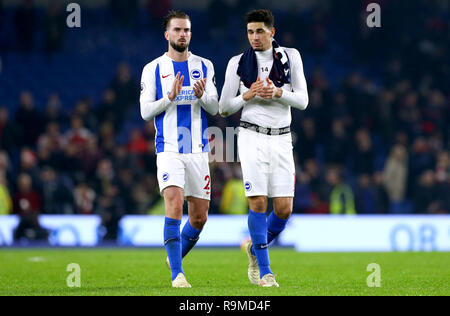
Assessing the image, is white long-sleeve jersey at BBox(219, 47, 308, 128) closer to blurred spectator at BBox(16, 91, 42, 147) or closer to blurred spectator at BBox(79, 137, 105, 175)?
blurred spectator at BBox(79, 137, 105, 175)

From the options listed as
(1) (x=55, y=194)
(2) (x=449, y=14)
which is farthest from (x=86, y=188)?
(2) (x=449, y=14)

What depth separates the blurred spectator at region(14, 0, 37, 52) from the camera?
21828 millimetres

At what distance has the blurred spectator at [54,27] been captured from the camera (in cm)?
2222

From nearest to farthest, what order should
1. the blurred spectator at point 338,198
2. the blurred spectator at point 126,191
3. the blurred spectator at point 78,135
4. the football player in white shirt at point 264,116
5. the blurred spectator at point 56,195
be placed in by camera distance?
the football player in white shirt at point 264,116 < the blurred spectator at point 56,195 < the blurred spectator at point 126,191 < the blurred spectator at point 338,198 < the blurred spectator at point 78,135

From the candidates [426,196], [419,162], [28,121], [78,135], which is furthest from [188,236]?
[419,162]

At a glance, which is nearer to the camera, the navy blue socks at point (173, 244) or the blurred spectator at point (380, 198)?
the navy blue socks at point (173, 244)

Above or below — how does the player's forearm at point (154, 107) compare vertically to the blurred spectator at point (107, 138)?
above

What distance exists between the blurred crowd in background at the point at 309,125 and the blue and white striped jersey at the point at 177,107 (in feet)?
31.4

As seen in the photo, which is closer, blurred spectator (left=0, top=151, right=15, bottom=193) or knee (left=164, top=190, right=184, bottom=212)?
knee (left=164, top=190, right=184, bottom=212)

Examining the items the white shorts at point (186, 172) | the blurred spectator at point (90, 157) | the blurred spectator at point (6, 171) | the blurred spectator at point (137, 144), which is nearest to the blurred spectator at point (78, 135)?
the blurred spectator at point (90, 157)

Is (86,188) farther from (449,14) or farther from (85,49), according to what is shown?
(449,14)

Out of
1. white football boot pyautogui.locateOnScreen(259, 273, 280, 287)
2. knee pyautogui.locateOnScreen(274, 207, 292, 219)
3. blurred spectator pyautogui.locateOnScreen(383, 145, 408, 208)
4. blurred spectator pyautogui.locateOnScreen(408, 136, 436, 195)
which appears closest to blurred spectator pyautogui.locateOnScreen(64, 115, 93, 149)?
blurred spectator pyautogui.locateOnScreen(383, 145, 408, 208)

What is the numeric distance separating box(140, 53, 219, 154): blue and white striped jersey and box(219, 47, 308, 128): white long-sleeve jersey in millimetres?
184

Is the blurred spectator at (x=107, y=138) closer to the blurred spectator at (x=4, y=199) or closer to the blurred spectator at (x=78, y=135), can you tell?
the blurred spectator at (x=78, y=135)
